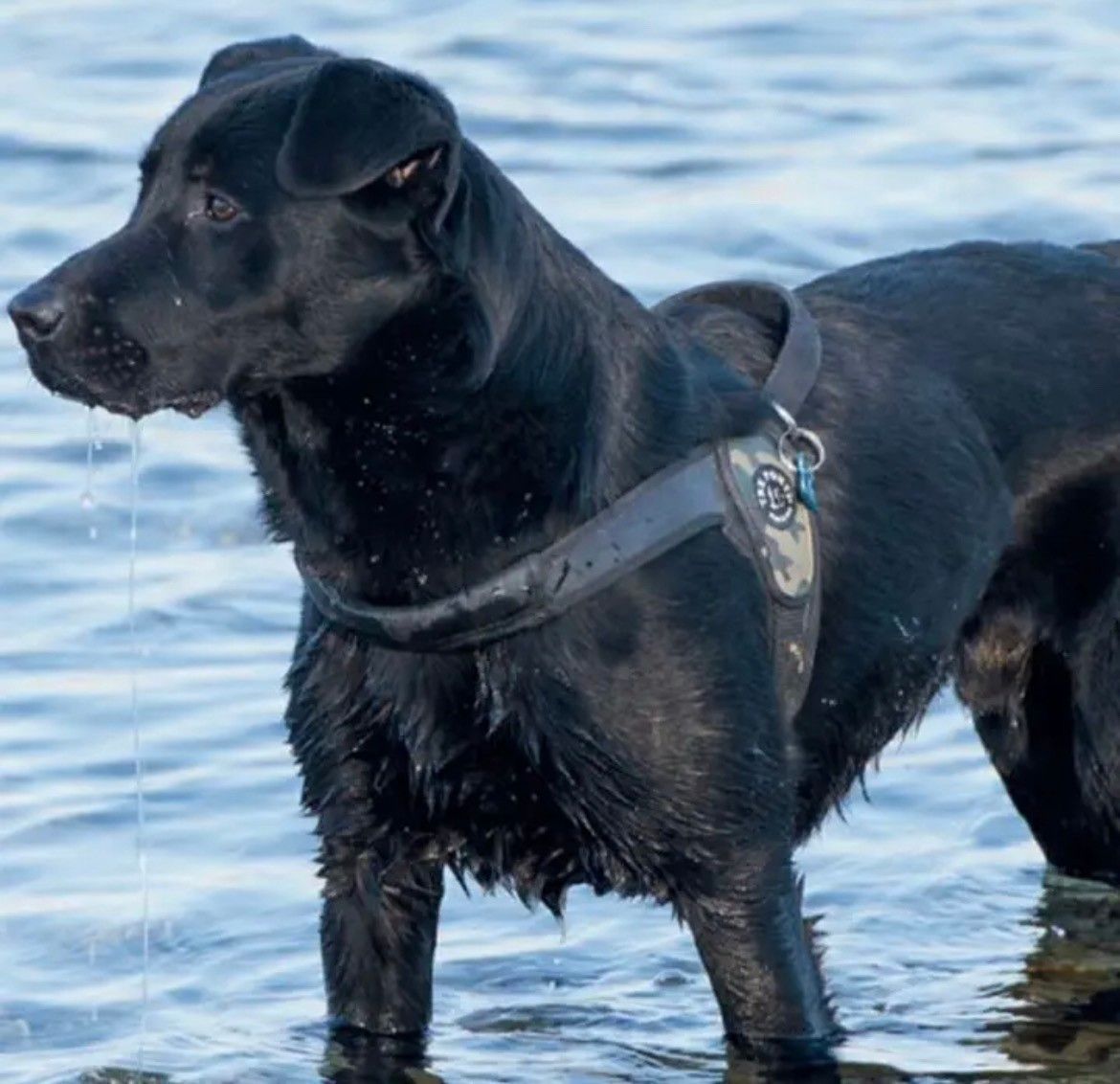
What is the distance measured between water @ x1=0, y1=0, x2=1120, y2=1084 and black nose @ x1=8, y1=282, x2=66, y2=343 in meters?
1.60

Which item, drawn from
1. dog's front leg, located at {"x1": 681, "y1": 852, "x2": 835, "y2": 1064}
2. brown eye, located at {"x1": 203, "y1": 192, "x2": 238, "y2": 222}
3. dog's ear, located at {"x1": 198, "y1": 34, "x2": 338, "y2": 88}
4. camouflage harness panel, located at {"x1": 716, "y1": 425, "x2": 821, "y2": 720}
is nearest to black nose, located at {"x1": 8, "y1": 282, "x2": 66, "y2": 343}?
brown eye, located at {"x1": 203, "y1": 192, "x2": 238, "y2": 222}

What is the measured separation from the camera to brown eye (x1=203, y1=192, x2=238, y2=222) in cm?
527

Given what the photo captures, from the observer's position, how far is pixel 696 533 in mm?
5586

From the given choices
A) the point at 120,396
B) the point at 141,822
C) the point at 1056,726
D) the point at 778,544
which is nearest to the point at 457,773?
the point at 778,544

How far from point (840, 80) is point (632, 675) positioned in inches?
339

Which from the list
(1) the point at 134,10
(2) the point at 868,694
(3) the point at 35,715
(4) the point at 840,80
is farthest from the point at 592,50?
(2) the point at 868,694

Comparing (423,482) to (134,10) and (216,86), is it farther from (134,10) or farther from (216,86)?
(134,10)

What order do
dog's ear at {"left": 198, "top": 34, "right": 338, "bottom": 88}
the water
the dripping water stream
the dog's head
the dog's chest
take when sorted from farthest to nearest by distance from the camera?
the water < the dripping water stream < dog's ear at {"left": 198, "top": 34, "right": 338, "bottom": 88} < the dog's chest < the dog's head

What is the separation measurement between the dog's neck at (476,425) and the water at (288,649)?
1.20 m

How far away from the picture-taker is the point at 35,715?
25.7 ft

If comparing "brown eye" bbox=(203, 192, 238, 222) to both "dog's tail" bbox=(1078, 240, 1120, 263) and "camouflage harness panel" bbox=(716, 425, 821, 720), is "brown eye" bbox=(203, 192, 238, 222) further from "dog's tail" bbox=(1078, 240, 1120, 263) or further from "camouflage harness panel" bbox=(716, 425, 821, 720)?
"dog's tail" bbox=(1078, 240, 1120, 263)

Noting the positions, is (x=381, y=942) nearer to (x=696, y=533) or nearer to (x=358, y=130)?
(x=696, y=533)

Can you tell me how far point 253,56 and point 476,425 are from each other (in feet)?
2.58

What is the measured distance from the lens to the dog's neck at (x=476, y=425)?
5.36 meters
